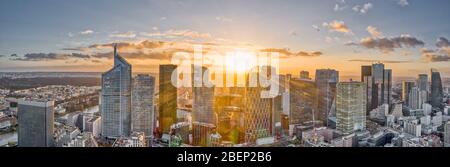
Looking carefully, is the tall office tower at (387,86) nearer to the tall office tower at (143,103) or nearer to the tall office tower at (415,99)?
the tall office tower at (415,99)

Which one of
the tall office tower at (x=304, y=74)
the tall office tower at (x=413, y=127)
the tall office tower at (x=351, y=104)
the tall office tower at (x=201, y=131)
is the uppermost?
the tall office tower at (x=304, y=74)

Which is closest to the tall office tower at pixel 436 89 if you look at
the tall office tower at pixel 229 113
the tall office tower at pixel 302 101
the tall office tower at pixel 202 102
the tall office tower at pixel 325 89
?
the tall office tower at pixel 325 89

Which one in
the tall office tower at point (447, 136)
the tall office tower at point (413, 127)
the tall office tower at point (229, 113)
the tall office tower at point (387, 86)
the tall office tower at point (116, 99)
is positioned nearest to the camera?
the tall office tower at point (447, 136)

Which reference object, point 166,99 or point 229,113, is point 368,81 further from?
point 166,99

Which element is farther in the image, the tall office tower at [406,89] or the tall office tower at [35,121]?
the tall office tower at [406,89]

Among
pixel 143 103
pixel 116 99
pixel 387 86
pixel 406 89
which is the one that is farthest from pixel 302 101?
pixel 116 99

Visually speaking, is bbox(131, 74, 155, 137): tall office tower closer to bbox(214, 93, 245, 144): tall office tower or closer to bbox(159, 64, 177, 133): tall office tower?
bbox(159, 64, 177, 133): tall office tower
